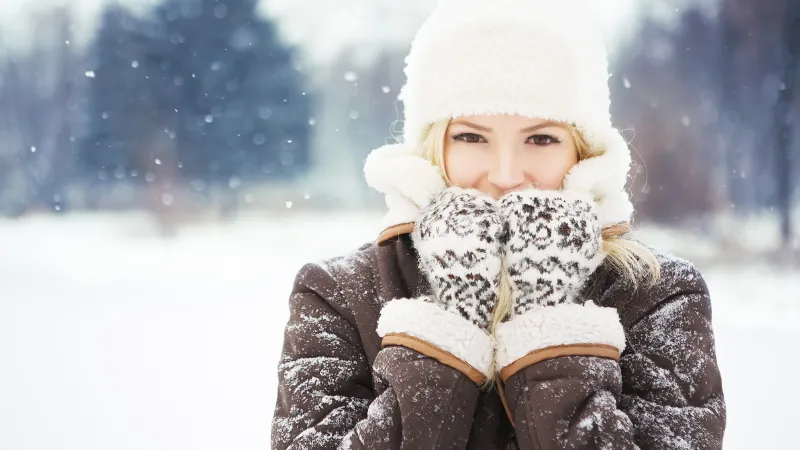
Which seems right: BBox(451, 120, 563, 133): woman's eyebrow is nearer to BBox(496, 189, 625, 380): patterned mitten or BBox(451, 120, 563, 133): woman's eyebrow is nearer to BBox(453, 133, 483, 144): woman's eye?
BBox(453, 133, 483, 144): woman's eye

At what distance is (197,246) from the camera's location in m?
4.82

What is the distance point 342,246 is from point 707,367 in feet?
11.7

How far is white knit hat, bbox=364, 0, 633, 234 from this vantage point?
1.11 meters

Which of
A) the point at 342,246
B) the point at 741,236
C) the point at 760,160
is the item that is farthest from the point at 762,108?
the point at 342,246

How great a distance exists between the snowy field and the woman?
160 centimetres

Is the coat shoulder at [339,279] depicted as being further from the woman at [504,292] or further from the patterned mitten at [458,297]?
the patterned mitten at [458,297]

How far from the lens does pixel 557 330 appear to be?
0.90 metres

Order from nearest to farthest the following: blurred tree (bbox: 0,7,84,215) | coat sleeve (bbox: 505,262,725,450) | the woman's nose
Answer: coat sleeve (bbox: 505,262,725,450), the woman's nose, blurred tree (bbox: 0,7,84,215)

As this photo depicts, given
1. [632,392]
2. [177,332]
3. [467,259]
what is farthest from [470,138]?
[177,332]

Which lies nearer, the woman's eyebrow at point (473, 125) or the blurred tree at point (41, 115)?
the woman's eyebrow at point (473, 125)

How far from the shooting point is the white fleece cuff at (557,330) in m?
0.89

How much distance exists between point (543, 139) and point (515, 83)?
117 mm

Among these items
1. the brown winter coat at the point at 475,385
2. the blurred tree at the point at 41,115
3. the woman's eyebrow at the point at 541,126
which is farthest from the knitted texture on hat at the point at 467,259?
the blurred tree at the point at 41,115

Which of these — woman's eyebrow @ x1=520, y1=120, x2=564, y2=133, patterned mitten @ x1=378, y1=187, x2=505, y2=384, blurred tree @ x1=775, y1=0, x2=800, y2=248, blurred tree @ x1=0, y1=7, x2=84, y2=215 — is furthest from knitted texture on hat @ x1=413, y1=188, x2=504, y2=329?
blurred tree @ x1=775, y1=0, x2=800, y2=248
